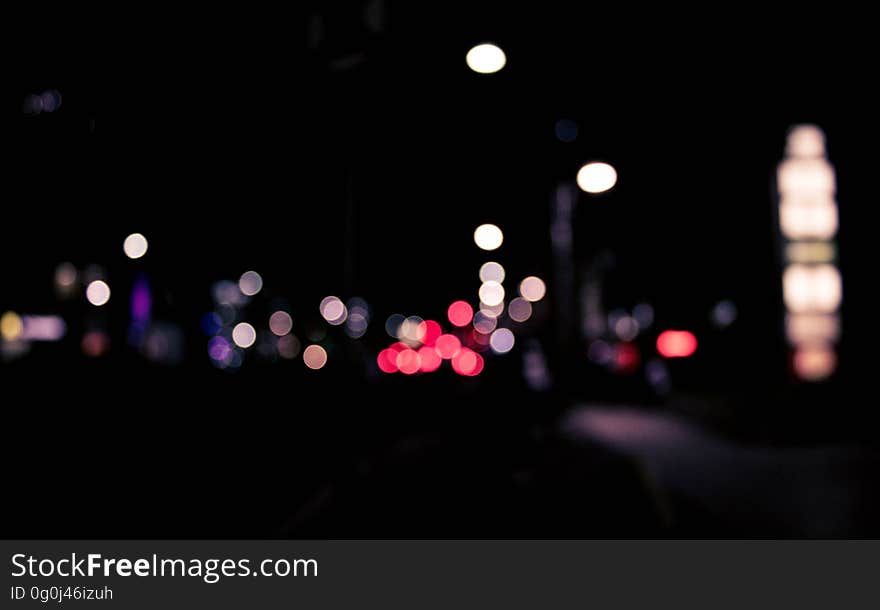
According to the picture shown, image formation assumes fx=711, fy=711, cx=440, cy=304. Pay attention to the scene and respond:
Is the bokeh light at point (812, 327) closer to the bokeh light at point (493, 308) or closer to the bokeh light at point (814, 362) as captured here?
the bokeh light at point (814, 362)

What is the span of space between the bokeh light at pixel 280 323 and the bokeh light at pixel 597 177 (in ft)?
223

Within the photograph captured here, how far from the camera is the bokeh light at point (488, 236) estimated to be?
55.6 feet

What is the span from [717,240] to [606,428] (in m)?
6.83

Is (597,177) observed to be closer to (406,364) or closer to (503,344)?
(503,344)

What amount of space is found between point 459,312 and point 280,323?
2141cm

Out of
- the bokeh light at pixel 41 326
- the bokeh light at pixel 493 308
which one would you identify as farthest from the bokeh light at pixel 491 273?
the bokeh light at pixel 41 326

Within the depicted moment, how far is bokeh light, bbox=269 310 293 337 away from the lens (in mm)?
75531

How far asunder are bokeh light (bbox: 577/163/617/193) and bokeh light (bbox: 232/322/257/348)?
6885 centimetres

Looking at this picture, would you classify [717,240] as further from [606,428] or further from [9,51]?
[9,51]

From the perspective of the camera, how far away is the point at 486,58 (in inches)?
276

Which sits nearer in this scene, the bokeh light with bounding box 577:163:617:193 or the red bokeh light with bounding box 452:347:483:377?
the bokeh light with bounding box 577:163:617:193

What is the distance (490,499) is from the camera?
6.17m

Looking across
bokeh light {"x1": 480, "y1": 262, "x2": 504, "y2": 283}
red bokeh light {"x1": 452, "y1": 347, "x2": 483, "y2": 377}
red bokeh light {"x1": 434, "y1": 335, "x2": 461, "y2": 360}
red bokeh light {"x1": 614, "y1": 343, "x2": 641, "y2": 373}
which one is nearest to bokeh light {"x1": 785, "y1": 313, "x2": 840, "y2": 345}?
red bokeh light {"x1": 614, "y1": 343, "x2": 641, "y2": 373}

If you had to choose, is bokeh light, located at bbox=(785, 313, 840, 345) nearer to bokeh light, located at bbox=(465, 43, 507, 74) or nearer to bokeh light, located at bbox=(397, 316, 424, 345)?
bokeh light, located at bbox=(465, 43, 507, 74)
